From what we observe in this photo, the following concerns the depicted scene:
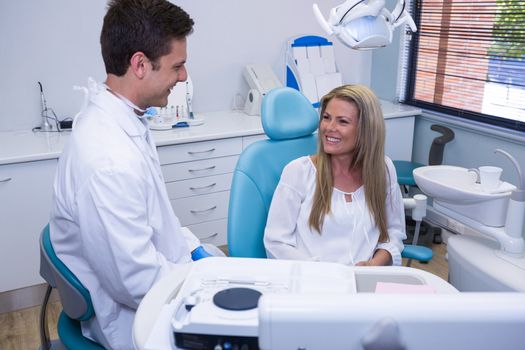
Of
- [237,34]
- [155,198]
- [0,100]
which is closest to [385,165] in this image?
[155,198]

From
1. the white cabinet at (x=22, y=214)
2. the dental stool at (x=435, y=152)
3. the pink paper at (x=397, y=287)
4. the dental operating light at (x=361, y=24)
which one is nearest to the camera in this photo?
the pink paper at (x=397, y=287)

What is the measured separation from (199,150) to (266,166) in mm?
936

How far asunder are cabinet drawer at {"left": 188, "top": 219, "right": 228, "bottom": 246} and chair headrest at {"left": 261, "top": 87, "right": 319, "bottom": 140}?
1110mm

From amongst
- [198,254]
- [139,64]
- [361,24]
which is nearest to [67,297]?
[198,254]

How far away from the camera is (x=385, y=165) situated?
1725mm

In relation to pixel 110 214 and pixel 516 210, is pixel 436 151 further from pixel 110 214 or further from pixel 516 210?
pixel 110 214

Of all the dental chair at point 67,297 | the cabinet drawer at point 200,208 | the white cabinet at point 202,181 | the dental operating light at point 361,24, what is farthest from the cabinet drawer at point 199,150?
the dental operating light at point 361,24

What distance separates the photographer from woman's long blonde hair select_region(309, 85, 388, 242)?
5.35ft

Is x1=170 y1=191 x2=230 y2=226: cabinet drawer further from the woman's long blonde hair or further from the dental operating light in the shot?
the dental operating light

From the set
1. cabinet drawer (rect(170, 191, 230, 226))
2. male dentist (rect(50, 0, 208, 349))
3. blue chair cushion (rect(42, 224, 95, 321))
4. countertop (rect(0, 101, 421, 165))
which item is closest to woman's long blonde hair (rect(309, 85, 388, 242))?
male dentist (rect(50, 0, 208, 349))

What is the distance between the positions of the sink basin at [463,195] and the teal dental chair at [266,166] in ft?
0.63

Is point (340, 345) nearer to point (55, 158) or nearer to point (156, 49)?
point (156, 49)

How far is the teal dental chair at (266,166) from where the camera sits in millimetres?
1610

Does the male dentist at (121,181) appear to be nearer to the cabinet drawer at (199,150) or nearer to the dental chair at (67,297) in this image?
the dental chair at (67,297)
